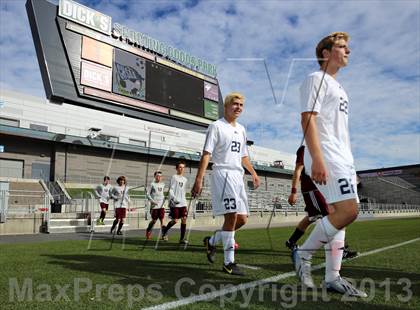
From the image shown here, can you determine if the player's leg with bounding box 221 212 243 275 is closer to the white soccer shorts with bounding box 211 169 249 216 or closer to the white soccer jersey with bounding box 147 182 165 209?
the white soccer shorts with bounding box 211 169 249 216

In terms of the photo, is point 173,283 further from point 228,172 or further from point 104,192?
point 104,192

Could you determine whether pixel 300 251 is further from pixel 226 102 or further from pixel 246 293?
pixel 226 102

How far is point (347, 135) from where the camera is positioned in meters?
3.31

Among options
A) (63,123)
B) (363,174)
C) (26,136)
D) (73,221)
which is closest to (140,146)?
(63,123)

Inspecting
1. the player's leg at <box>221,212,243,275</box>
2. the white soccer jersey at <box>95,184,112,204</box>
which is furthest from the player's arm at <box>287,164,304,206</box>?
→ the white soccer jersey at <box>95,184,112,204</box>

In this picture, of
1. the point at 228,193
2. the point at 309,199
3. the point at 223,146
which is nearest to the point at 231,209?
the point at 228,193

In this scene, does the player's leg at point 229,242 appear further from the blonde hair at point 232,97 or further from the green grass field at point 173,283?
the blonde hair at point 232,97

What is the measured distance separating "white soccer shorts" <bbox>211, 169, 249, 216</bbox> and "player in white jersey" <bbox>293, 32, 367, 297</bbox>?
1230 mm

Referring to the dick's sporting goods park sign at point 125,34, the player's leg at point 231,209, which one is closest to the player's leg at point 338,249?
the player's leg at point 231,209

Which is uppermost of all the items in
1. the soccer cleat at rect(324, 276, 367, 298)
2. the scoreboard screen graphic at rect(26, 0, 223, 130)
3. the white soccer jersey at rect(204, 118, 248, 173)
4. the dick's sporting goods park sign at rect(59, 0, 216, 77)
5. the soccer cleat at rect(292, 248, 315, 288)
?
the dick's sporting goods park sign at rect(59, 0, 216, 77)

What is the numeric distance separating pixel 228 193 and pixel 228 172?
0.95 feet

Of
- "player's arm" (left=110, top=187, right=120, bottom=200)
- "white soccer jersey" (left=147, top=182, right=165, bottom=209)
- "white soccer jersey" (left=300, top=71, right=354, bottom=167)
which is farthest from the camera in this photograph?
"player's arm" (left=110, top=187, right=120, bottom=200)

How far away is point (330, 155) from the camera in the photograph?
310 cm

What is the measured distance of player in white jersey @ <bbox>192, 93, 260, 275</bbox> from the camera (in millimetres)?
4438
